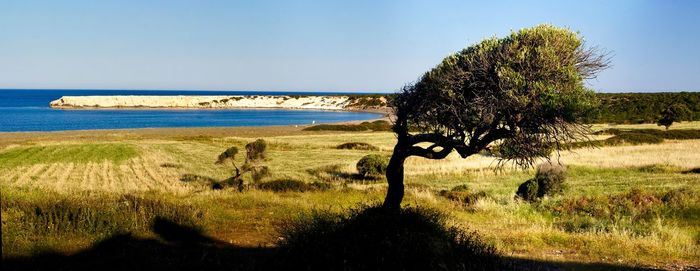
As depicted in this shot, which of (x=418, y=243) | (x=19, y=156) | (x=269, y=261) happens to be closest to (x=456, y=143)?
(x=418, y=243)

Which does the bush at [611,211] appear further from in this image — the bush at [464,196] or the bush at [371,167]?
the bush at [371,167]

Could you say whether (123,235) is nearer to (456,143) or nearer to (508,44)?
(456,143)

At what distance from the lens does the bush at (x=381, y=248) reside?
937 cm

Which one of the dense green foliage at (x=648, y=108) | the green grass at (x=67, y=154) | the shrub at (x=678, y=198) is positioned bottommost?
the green grass at (x=67, y=154)

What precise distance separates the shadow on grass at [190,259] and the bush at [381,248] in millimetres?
25

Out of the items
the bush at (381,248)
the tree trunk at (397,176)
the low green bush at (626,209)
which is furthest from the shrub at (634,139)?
the bush at (381,248)

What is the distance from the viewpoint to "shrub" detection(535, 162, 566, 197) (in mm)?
28859

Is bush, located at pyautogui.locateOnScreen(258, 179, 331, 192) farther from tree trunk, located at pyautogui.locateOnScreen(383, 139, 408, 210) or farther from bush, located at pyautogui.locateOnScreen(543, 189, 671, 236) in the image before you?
tree trunk, located at pyautogui.locateOnScreen(383, 139, 408, 210)

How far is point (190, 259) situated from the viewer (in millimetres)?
11750

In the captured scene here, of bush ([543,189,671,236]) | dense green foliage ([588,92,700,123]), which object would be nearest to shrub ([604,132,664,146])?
bush ([543,189,671,236])

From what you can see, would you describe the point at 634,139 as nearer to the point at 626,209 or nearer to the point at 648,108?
the point at 626,209

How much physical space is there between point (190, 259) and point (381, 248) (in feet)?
15.1

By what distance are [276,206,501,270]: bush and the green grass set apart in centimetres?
4284

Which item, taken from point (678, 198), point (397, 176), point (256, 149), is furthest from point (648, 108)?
point (397, 176)
